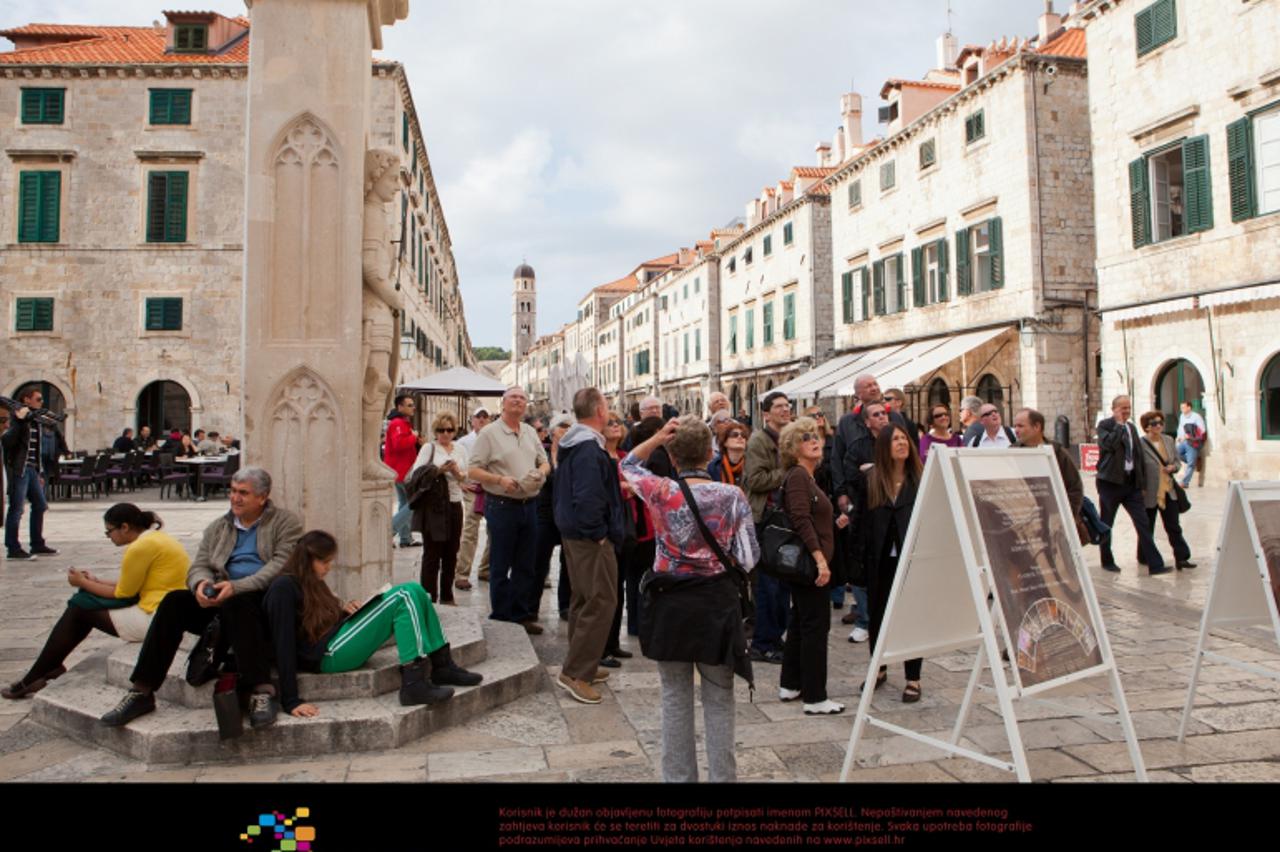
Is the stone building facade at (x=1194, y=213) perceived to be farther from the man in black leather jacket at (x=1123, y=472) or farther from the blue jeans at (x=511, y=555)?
the blue jeans at (x=511, y=555)

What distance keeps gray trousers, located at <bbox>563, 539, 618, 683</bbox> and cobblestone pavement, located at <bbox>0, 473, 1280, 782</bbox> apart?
23cm

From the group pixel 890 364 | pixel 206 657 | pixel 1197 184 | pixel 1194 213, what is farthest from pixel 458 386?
pixel 1197 184

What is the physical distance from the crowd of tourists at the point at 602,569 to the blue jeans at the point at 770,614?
2 cm

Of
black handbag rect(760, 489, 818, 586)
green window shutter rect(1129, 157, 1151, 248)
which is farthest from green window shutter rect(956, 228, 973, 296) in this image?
black handbag rect(760, 489, 818, 586)

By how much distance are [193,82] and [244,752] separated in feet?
85.6

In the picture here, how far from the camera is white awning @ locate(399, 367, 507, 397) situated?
55.5ft

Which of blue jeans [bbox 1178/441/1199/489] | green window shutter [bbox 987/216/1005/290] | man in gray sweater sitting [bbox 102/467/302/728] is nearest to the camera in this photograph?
man in gray sweater sitting [bbox 102/467/302/728]

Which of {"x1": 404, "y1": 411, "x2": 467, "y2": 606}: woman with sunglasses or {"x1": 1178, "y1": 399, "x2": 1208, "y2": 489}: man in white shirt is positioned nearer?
{"x1": 404, "y1": 411, "x2": 467, "y2": 606}: woman with sunglasses

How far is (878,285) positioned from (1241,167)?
11932 mm

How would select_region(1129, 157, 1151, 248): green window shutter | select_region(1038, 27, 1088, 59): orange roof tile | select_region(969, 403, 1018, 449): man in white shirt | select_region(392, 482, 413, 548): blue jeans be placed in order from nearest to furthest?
select_region(969, 403, 1018, 449): man in white shirt
select_region(392, 482, 413, 548): blue jeans
select_region(1129, 157, 1151, 248): green window shutter
select_region(1038, 27, 1088, 59): orange roof tile

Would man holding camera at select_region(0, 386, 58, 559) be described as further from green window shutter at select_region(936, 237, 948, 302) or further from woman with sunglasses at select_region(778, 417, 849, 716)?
green window shutter at select_region(936, 237, 948, 302)

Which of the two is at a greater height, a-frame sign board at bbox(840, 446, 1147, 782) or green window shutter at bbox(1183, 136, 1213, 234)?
green window shutter at bbox(1183, 136, 1213, 234)

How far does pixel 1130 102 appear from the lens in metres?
17.6
